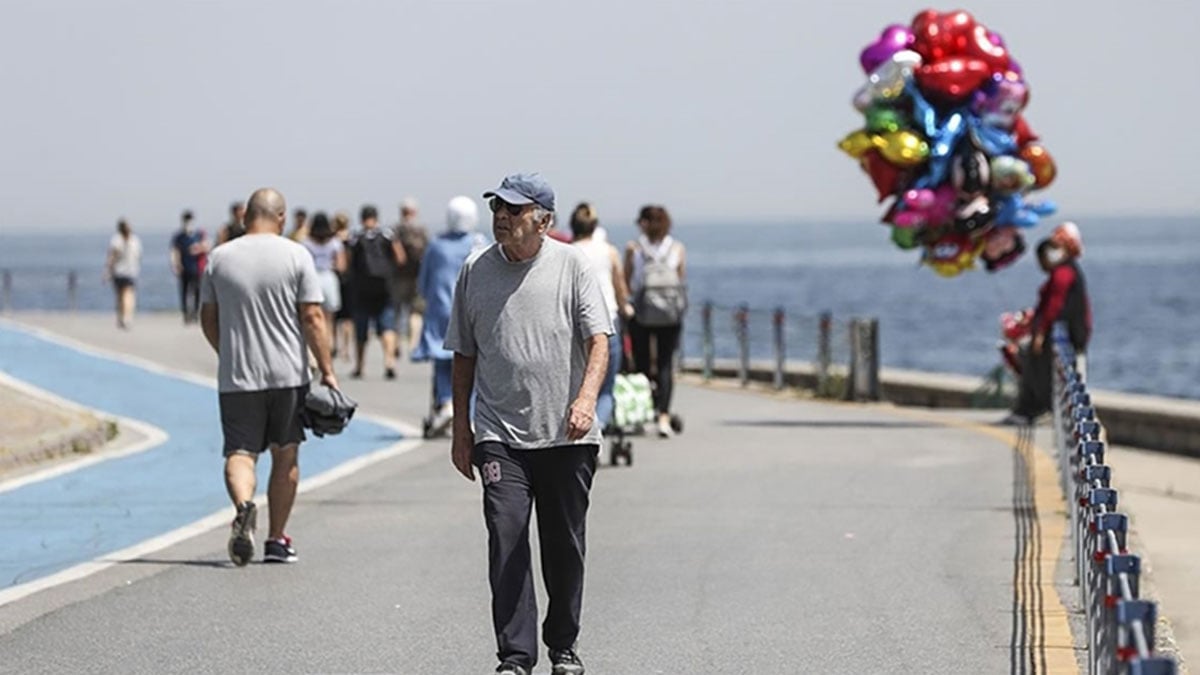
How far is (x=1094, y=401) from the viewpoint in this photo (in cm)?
2284

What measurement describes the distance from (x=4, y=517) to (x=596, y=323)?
613cm

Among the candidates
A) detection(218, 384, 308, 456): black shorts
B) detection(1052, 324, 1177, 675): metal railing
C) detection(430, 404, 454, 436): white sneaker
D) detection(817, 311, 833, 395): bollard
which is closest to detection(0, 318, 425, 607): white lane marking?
detection(430, 404, 454, 436): white sneaker

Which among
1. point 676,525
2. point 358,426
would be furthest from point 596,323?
point 358,426

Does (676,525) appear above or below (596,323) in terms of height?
below

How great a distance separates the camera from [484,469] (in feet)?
28.4

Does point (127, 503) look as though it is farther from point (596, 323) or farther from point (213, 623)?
point (596, 323)

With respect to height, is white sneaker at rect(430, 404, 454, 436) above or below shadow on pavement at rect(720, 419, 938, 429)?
above

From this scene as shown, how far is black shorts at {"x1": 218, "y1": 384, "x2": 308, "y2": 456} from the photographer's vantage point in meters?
11.8

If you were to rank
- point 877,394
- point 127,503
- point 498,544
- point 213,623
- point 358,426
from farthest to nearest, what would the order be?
point 877,394
point 358,426
point 127,503
point 213,623
point 498,544

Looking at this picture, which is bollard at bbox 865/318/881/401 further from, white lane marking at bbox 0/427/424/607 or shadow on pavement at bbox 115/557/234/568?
shadow on pavement at bbox 115/557/234/568

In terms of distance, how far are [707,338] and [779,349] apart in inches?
77.1

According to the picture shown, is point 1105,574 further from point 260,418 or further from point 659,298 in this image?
point 659,298

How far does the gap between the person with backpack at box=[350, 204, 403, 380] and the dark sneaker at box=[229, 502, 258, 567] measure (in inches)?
564

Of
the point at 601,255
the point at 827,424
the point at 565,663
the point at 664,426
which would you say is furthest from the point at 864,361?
the point at 565,663
